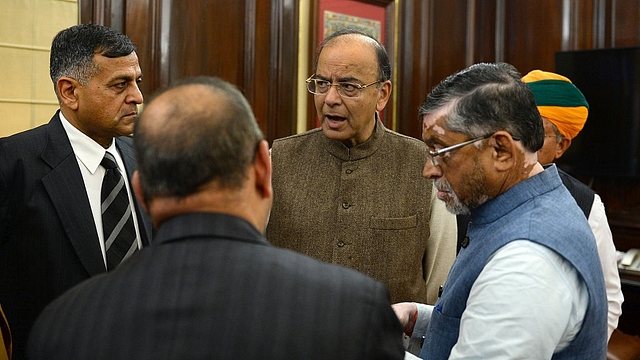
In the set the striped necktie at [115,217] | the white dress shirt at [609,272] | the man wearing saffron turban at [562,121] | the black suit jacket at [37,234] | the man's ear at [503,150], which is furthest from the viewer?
the man wearing saffron turban at [562,121]

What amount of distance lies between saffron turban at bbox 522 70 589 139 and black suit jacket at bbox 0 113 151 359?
158 cm

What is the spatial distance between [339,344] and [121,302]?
0.99 ft

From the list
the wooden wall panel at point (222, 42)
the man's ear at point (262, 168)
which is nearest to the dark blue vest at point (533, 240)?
the man's ear at point (262, 168)

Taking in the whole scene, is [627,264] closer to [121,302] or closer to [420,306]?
[420,306]

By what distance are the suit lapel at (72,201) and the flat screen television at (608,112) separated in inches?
151

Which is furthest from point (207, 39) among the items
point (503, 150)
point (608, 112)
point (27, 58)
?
point (608, 112)

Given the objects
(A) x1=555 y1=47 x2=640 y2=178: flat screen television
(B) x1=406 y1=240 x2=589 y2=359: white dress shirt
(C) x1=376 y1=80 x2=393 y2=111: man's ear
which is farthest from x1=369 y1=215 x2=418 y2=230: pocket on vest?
(A) x1=555 y1=47 x2=640 y2=178: flat screen television

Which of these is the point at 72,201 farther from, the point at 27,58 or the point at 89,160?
the point at 27,58

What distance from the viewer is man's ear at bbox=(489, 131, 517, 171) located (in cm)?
138

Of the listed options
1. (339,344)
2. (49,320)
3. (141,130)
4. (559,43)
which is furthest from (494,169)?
(559,43)

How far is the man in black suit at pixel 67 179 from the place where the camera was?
1.86 metres

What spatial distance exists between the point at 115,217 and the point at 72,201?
142 mm

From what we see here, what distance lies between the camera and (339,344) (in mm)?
917

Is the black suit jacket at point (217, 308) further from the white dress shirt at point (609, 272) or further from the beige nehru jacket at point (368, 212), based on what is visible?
the white dress shirt at point (609, 272)
